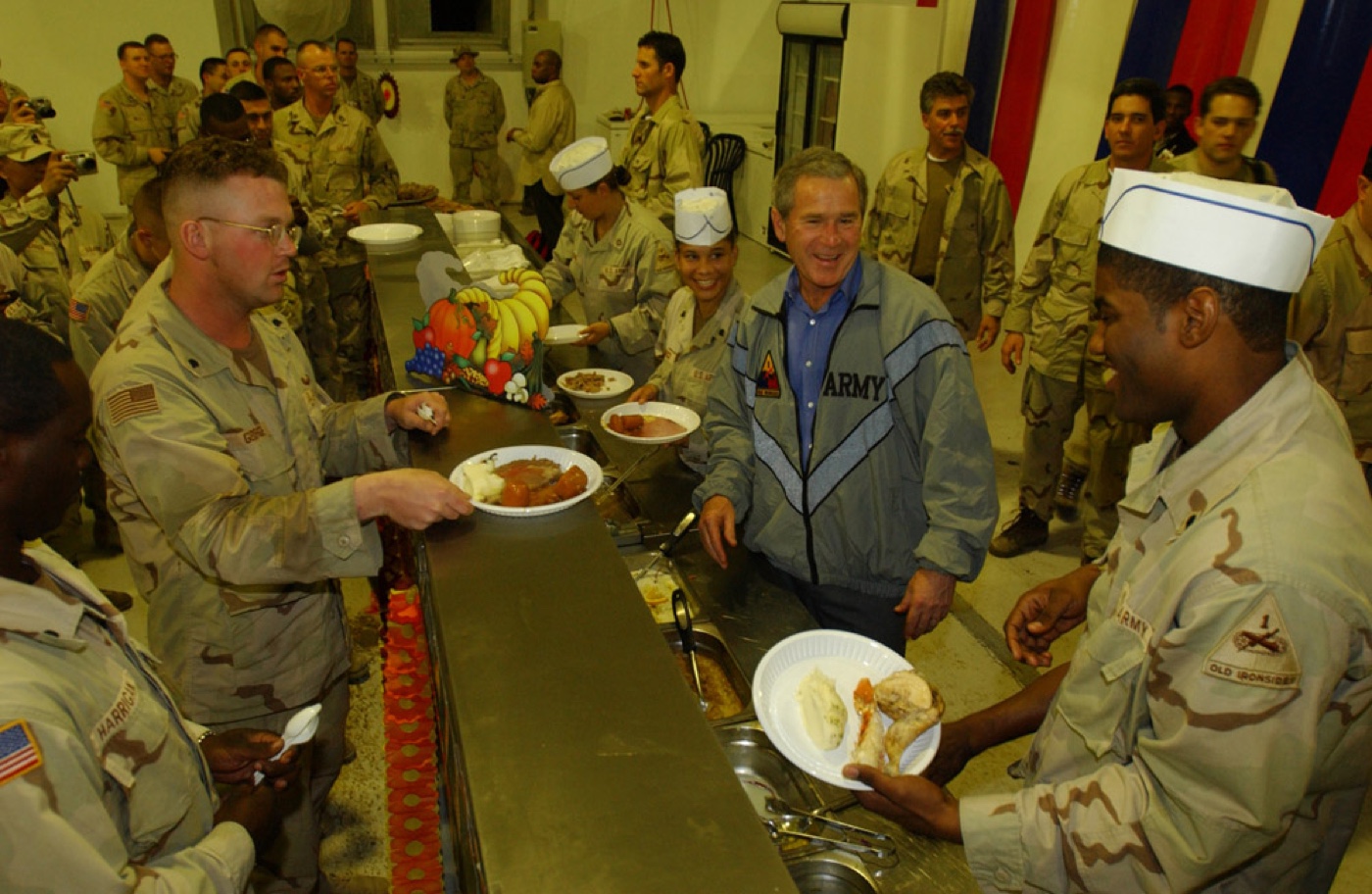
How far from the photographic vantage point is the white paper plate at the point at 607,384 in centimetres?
299

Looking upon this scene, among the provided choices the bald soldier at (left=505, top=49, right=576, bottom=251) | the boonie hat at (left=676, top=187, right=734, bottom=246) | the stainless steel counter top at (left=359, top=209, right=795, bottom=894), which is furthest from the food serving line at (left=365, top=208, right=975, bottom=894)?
the bald soldier at (left=505, top=49, right=576, bottom=251)

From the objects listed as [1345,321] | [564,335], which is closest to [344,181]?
[564,335]

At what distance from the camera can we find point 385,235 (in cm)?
414

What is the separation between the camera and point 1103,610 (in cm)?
136

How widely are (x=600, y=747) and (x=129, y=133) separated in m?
7.96

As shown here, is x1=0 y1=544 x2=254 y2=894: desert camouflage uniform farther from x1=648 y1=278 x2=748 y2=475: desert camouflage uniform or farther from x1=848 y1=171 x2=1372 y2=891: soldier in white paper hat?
x1=648 y1=278 x2=748 y2=475: desert camouflage uniform

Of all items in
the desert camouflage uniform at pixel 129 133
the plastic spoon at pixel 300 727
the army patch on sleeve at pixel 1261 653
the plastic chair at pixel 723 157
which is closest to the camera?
the army patch on sleeve at pixel 1261 653

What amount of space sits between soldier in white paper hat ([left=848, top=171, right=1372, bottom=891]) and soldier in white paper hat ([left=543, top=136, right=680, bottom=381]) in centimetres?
235

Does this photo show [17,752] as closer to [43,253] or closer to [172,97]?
[43,253]

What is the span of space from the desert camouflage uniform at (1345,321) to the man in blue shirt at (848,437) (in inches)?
73.7

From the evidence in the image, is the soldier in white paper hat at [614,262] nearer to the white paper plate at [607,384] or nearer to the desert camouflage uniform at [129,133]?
the white paper plate at [607,384]

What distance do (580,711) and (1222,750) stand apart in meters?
0.83

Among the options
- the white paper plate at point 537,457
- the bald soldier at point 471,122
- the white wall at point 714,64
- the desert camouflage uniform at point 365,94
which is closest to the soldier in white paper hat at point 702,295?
the white paper plate at point 537,457

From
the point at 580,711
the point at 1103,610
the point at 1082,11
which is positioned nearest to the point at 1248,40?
the point at 1082,11
